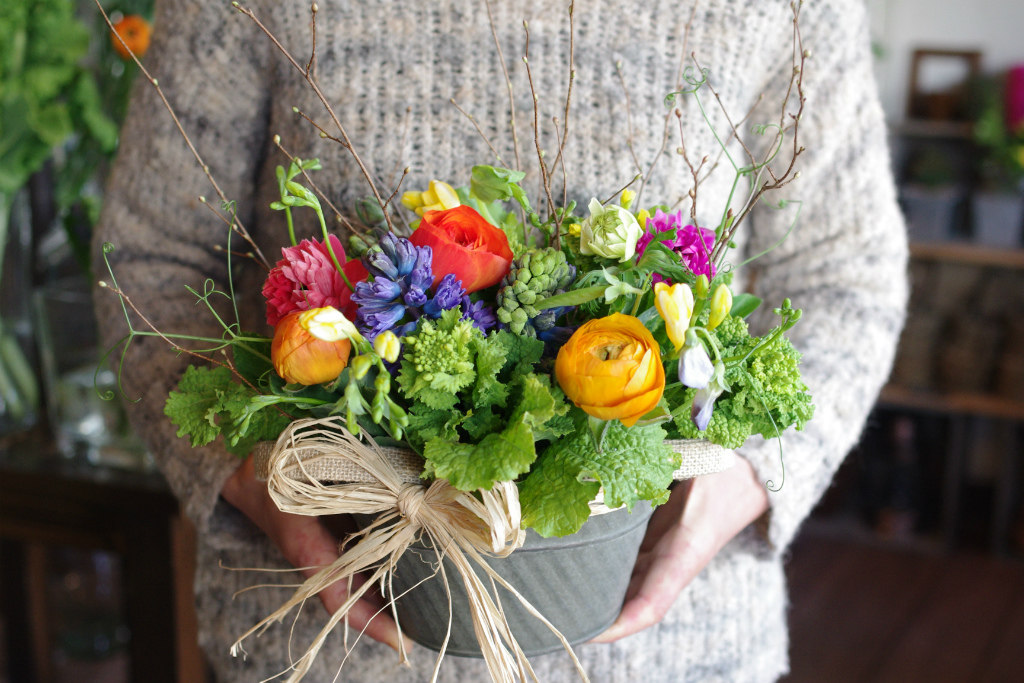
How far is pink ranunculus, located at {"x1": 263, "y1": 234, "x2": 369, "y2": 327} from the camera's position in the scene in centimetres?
44

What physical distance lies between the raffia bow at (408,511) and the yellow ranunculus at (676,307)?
0.12 meters

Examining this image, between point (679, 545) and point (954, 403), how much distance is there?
2098mm

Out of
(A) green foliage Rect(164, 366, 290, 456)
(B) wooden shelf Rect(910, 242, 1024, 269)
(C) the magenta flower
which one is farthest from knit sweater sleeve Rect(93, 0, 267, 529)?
(B) wooden shelf Rect(910, 242, 1024, 269)

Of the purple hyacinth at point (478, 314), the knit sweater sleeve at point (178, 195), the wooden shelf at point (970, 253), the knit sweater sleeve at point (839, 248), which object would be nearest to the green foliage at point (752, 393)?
the purple hyacinth at point (478, 314)

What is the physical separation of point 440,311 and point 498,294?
3 centimetres

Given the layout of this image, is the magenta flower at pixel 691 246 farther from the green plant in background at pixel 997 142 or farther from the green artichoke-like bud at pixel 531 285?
the green plant in background at pixel 997 142

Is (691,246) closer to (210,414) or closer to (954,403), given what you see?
(210,414)

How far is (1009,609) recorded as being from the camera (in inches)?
86.7

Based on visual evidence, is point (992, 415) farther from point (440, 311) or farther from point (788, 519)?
point (440, 311)

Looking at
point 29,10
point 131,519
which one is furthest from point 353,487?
point 29,10

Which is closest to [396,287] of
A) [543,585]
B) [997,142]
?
[543,585]

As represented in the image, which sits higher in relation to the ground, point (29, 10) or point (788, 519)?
point (29, 10)

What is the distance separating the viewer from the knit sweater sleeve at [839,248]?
694 mm

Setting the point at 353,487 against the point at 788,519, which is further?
the point at 788,519
